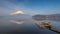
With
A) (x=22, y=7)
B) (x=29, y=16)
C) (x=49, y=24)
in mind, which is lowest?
(x=49, y=24)

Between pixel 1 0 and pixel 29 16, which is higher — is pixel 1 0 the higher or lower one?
the higher one

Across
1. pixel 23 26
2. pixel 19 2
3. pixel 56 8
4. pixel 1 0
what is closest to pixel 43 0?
Answer: pixel 56 8

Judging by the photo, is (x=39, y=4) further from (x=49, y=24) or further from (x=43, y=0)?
(x=49, y=24)

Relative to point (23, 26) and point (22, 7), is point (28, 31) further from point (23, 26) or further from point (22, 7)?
point (22, 7)

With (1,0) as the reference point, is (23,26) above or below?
below

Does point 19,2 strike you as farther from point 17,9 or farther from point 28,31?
point 28,31

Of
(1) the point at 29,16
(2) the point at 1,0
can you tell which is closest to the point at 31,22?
(1) the point at 29,16

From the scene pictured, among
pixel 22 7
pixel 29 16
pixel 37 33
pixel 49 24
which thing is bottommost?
pixel 37 33

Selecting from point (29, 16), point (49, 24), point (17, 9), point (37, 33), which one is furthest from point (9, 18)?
point (49, 24)
